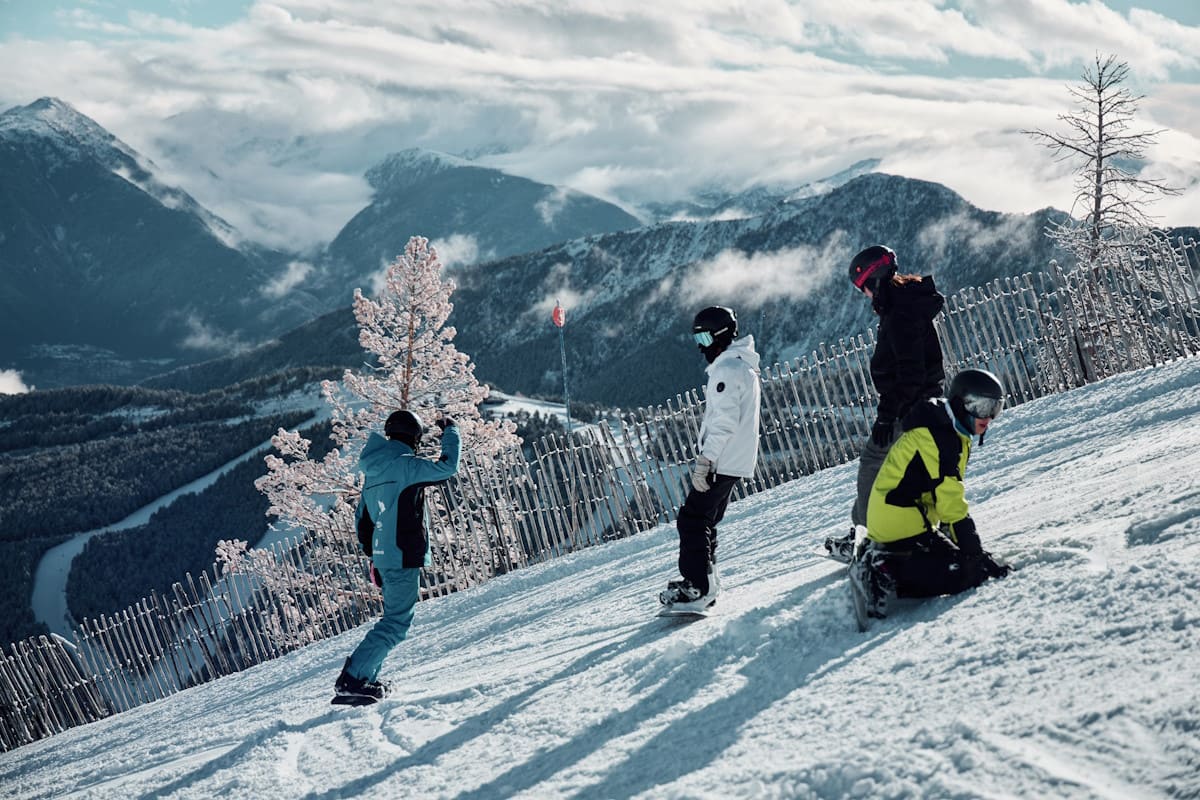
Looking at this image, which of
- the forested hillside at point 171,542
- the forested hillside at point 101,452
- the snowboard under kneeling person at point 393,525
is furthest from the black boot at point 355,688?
the forested hillside at point 101,452

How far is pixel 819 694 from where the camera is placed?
3523 millimetres

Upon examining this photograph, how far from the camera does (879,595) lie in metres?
4.09

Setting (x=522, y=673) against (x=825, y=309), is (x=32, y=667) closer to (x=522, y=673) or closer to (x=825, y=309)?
(x=522, y=673)

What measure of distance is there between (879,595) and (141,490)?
90.4 m

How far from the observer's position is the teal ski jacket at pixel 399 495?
17.6ft

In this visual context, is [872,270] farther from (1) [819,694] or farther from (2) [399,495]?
A: (2) [399,495]

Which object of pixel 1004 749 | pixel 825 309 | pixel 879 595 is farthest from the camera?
pixel 825 309

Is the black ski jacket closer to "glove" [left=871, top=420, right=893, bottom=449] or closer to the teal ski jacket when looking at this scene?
"glove" [left=871, top=420, right=893, bottom=449]

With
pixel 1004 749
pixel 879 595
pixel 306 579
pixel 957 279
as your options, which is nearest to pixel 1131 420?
pixel 879 595

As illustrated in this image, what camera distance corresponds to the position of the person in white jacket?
4859 mm

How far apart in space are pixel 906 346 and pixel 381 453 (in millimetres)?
3059

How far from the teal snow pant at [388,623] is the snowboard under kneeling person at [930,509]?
2710 mm

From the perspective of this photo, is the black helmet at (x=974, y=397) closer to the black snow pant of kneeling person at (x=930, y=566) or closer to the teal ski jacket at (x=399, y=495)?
the black snow pant of kneeling person at (x=930, y=566)

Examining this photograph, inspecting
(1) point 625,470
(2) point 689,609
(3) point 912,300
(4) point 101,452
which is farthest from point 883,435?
(4) point 101,452
